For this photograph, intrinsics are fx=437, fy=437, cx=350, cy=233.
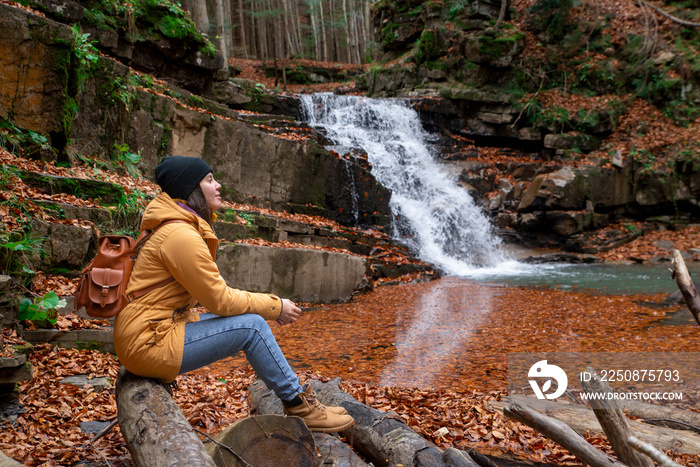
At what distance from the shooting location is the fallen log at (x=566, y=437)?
7.46 feet

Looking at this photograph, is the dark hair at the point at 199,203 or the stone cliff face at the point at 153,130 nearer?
the dark hair at the point at 199,203

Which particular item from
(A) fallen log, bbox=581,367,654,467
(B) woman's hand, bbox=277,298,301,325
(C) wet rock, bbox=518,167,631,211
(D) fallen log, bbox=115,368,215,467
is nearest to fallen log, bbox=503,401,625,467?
(A) fallen log, bbox=581,367,654,467

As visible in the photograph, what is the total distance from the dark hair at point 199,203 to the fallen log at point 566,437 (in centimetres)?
214

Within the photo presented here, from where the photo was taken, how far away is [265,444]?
7.62 ft

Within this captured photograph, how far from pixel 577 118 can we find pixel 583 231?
499cm

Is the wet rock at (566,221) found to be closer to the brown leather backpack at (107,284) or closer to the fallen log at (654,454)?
the fallen log at (654,454)

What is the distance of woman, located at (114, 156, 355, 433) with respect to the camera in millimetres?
2295

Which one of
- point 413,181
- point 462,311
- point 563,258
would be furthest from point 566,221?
point 462,311

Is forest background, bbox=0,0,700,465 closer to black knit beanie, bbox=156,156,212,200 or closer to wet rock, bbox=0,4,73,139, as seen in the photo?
wet rock, bbox=0,4,73,139

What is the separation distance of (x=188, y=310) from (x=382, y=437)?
140cm

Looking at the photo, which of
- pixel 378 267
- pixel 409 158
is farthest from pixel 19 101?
pixel 409 158

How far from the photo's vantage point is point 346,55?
33.8 m

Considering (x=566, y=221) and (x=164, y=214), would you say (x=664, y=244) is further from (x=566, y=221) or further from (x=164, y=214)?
(x=164, y=214)

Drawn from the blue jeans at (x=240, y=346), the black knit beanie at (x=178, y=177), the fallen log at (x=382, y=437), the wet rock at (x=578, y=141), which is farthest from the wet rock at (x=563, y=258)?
the black knit beanie at (x=178, y=177)
